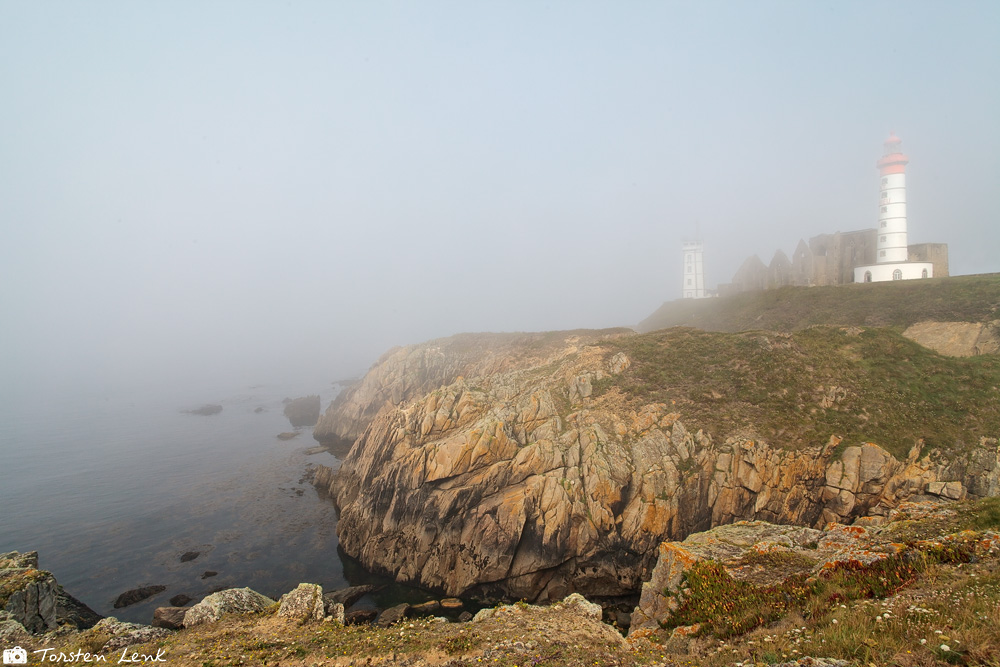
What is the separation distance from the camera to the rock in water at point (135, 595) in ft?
86.5

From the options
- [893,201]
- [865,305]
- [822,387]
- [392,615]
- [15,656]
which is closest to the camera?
[15,656]

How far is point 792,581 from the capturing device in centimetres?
1377

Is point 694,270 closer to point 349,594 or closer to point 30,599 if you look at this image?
point 349,594

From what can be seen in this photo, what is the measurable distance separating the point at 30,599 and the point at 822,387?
151 feet

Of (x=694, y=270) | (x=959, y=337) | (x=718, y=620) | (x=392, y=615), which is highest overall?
(x=694, y=270)

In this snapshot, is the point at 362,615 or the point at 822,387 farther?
the point at 822,387

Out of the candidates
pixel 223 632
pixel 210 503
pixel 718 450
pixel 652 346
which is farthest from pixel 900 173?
pixel 210 503

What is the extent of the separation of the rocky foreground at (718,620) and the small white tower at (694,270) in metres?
89.1

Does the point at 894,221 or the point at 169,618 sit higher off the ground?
the point at 894,221

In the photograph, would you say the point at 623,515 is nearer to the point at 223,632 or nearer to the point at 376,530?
the point at 376,530

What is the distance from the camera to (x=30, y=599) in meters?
18.1

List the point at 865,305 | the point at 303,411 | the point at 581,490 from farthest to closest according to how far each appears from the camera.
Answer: the point at 303,411 < the point at 865,305 < the point at 581,490

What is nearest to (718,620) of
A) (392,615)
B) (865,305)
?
(392,615)

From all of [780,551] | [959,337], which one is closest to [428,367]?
[780,551]
